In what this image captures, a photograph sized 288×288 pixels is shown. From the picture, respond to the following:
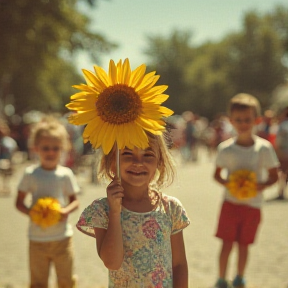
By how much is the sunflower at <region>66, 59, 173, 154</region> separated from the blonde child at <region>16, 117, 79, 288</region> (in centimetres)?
179

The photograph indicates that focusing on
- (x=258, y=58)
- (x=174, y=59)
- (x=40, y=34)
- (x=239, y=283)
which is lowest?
(x=239, y=283)

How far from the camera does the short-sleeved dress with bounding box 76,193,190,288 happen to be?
7.80ft

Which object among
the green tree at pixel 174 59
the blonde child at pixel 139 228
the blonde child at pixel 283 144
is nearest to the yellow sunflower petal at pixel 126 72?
the blonde child at pixel 139 228

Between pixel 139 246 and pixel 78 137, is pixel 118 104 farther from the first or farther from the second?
pixel 78 137

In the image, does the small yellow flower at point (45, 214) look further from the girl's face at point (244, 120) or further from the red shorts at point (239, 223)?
the girl's face at point (244, 120)

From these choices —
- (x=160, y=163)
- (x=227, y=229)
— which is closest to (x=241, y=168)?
(x=227, y=229)

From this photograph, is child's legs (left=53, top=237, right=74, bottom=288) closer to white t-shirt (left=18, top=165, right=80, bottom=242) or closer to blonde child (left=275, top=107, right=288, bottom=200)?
white t-shirt (left=18, top=165, right=80, bottom=242)

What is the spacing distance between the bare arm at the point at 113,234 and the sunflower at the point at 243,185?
227 centimetres

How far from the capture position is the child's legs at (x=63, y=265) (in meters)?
3.73

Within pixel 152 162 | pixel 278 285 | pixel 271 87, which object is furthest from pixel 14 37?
pixel 271 87

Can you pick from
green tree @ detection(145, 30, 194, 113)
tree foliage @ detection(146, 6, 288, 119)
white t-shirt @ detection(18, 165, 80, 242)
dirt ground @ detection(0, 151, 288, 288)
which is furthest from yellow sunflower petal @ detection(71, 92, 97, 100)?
green tree @ detection(145, 30, 194, 113)

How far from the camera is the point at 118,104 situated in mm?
2123

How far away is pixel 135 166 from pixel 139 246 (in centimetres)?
39

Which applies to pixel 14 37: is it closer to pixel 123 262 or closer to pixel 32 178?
pixel 32 178
